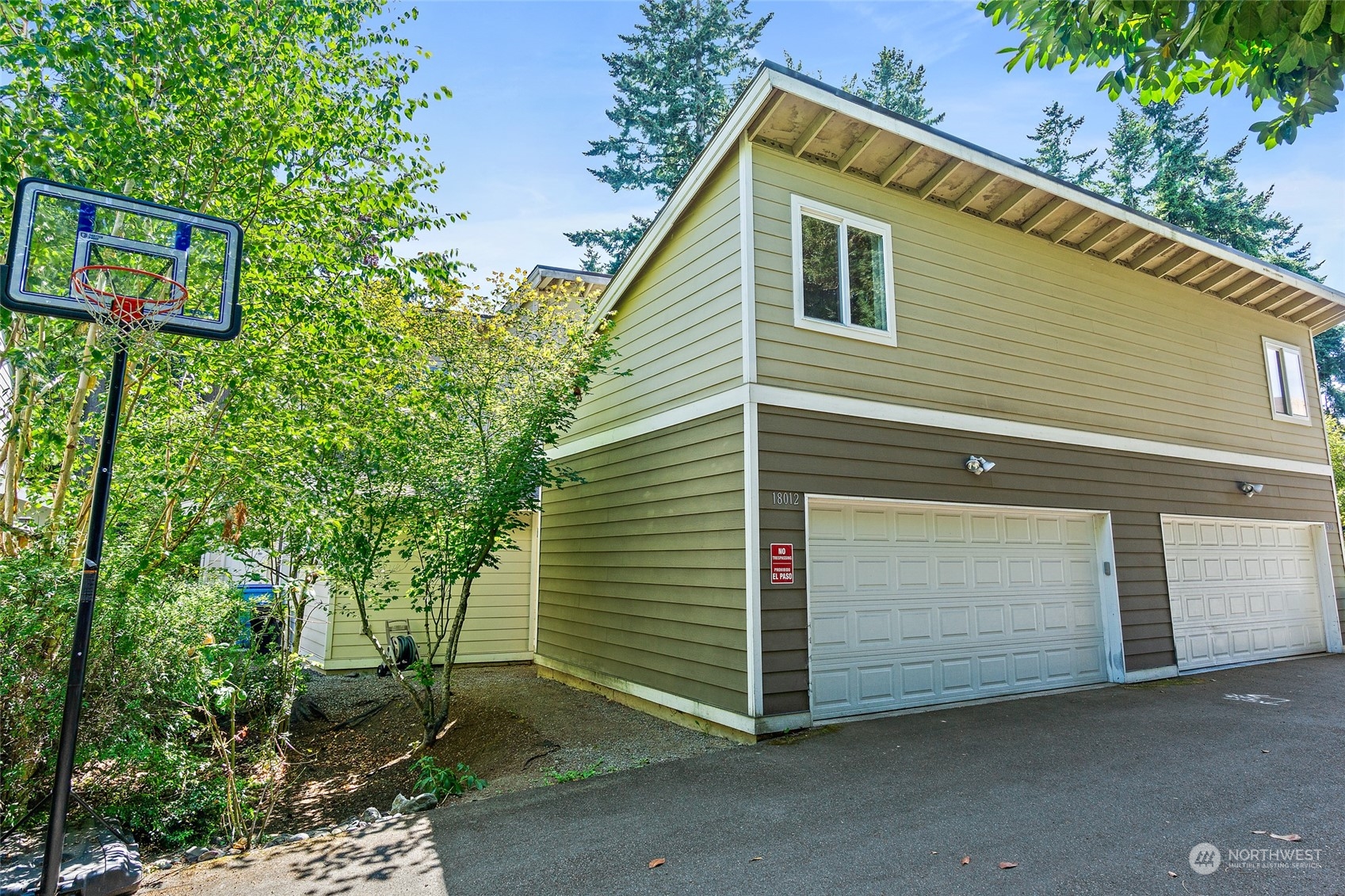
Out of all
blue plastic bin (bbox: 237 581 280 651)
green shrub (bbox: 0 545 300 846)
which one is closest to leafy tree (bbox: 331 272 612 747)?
blue plastic bin (bbox: 237 581 280 651)

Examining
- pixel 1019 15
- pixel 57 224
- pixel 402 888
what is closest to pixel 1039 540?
pixel 1019 15

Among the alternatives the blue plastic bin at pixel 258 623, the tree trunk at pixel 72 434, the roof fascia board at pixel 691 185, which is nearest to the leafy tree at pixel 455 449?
the blue plastic bin at pixel 258 623

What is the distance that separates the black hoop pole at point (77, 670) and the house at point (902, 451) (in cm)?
425

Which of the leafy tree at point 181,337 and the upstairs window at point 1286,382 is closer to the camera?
the leafy tree at point 181,337

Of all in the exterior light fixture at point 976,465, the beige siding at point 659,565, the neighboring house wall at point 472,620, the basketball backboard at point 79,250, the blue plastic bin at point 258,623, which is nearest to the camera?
the basketball backboard at point 79,250

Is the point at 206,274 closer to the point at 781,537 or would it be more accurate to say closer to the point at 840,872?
the point at 781,537

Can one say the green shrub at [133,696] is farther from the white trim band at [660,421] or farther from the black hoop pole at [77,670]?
the white trim band at [660,421]

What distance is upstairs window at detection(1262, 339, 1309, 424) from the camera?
10.6m

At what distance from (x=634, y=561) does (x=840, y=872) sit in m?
4.56

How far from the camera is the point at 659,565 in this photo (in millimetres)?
7277

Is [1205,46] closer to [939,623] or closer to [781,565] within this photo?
[781,565]

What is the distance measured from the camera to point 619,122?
22078mm

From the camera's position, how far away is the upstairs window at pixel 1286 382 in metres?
10.6

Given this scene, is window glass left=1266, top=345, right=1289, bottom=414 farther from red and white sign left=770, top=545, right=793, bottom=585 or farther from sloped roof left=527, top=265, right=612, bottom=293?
sloped roof left=527, top=265, right=612, bottom=293
